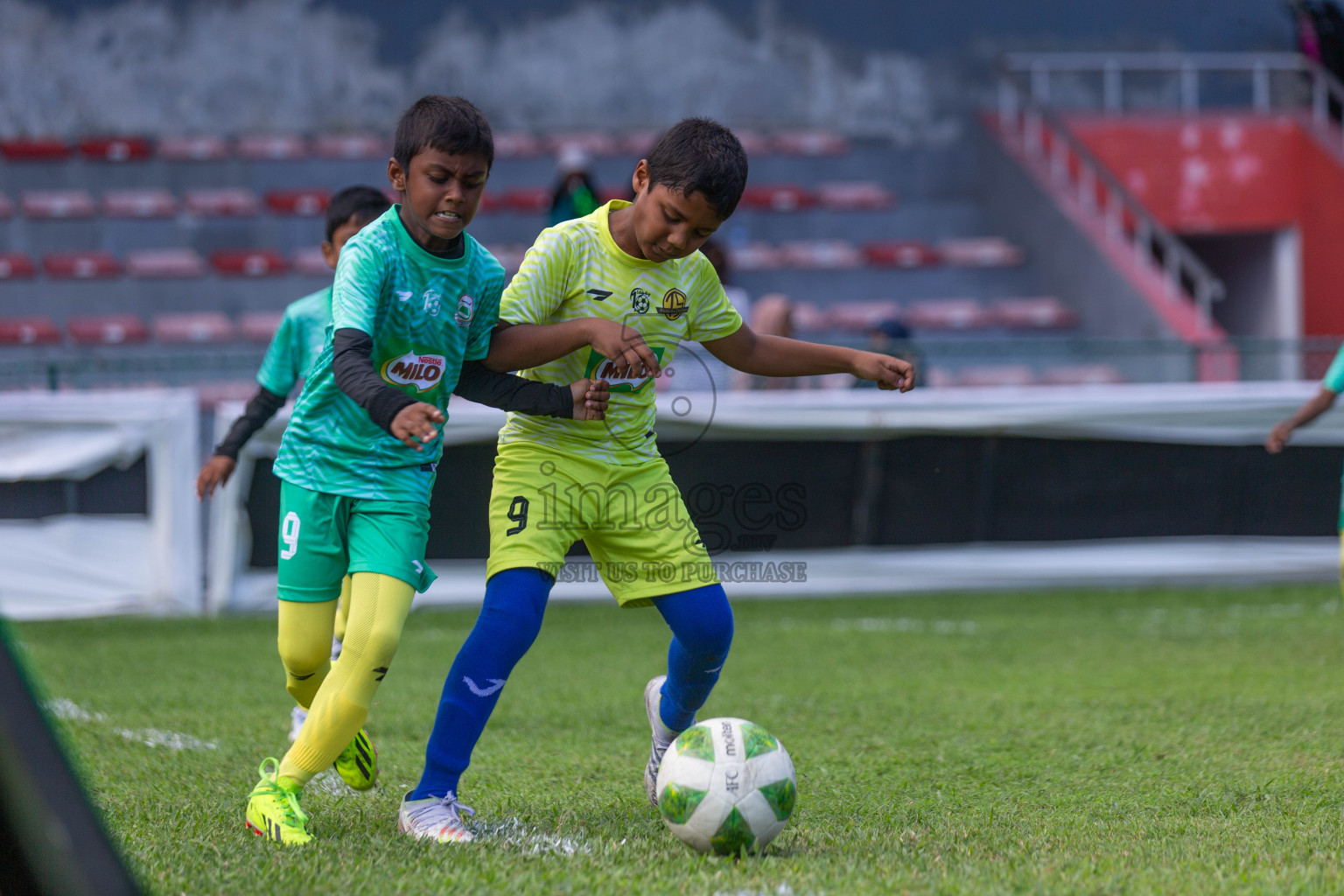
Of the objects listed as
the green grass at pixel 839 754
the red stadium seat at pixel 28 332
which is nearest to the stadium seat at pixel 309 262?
the red stadium seat at pixel 28 332

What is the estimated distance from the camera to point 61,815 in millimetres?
1494

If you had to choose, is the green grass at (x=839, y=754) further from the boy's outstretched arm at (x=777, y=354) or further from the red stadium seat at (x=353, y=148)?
the red stadium seat at (x=353, y=148)

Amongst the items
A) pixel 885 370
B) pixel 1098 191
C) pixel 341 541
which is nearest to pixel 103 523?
pixel 341 541

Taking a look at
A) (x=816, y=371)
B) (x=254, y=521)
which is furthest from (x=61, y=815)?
(x=254, y=521)

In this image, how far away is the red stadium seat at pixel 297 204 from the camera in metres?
14.9

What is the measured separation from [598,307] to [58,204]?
44.1 ft

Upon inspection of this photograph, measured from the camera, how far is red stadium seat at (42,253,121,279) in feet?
44.7

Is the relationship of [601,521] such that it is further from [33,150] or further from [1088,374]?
[33,150]

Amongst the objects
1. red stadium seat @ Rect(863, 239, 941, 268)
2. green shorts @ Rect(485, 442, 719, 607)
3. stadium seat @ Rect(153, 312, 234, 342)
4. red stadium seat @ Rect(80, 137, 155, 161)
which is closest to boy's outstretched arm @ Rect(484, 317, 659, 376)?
green shorts @ Rect(485, 442, 719, 607)

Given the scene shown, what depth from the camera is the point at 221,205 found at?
14844 millimetres

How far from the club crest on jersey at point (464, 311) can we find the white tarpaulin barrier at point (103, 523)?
17.0 ft

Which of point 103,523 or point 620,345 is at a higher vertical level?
point 620,345

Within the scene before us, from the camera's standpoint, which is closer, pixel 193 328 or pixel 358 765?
pixel 358 765

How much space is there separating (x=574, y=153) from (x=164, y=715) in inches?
296
